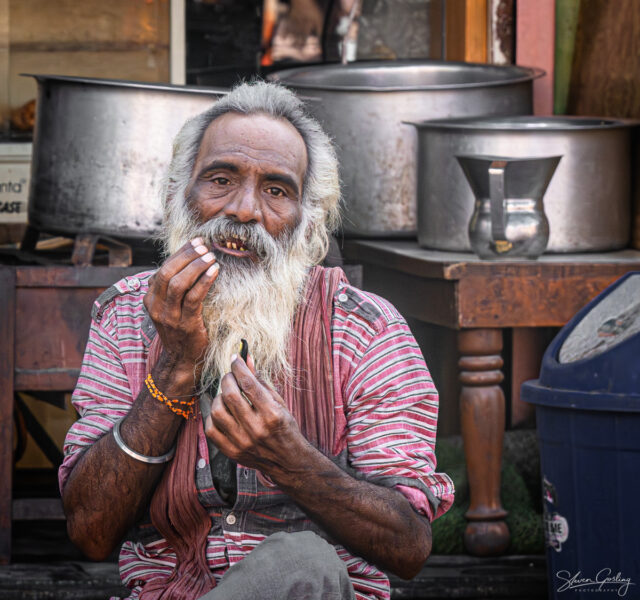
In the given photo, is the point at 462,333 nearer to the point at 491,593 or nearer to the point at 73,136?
the point at 491,593

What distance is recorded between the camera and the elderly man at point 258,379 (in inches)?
82.0

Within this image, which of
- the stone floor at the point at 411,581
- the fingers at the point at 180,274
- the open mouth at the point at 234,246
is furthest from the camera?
the stone floor at the point at 411,581

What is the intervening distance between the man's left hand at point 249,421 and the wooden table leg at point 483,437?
175 centimetres

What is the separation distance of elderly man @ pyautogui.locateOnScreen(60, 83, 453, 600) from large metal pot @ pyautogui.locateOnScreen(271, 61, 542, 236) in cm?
187

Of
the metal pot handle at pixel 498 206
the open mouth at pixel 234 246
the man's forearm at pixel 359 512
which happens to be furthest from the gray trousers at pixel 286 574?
the metal pot handle at pixel 498 206

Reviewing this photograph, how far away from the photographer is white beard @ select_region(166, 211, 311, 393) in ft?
7.37

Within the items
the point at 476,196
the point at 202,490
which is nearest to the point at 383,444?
the point at 202,490

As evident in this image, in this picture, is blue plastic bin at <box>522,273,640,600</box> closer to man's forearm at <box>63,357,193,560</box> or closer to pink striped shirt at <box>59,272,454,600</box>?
pink striped shirt at <box>59,272,454,600</box>

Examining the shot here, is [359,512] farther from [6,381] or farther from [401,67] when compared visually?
[401,67]

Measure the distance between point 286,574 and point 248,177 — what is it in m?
0.85

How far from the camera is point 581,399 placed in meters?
2.97

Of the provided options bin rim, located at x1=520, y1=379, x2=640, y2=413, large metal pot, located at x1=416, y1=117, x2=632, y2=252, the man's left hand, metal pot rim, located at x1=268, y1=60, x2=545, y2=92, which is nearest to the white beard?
the man's left hand

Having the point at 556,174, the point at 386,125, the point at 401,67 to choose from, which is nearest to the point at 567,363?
the point at 556,174

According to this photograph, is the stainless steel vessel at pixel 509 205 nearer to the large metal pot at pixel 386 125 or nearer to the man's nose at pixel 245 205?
the large metal pot at pixel 386 125
